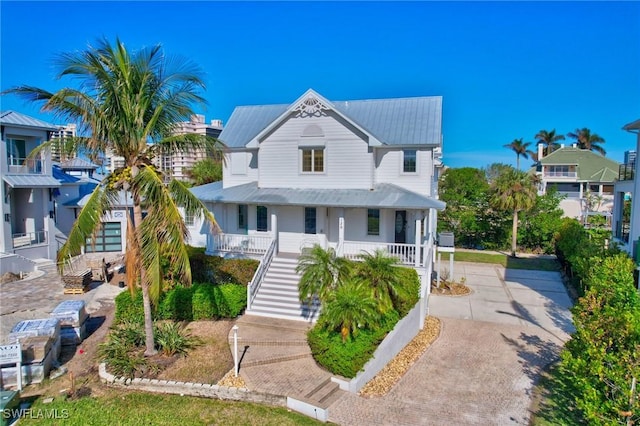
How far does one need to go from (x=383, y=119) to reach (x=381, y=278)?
412 inches

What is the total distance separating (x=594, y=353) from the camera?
8.85 meters

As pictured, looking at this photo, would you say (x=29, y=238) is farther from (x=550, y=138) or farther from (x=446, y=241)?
(x=550, y=138)

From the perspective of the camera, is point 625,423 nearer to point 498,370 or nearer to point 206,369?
point 498,370

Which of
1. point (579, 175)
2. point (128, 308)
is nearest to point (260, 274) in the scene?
Answer: point (128, 308)

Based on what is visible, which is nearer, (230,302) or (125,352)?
(125,352)

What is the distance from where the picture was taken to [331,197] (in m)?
18.7

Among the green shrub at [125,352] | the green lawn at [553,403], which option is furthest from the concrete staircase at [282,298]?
the green lawn at [553,403]

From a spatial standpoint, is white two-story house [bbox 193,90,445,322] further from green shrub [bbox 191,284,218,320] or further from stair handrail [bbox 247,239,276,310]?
green shrub [bbox 191,284,218,320]

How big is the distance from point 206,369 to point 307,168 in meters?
10.9

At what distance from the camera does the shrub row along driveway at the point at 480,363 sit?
10328mm

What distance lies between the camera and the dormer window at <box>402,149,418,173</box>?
1945 centimetres

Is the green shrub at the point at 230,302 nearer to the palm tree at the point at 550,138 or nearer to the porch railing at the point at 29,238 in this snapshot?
the porch railing at the point at 29,238

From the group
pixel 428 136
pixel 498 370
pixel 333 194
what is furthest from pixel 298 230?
pixel 498 370

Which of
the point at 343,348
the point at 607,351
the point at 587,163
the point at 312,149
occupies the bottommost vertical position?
the point at 343,348
